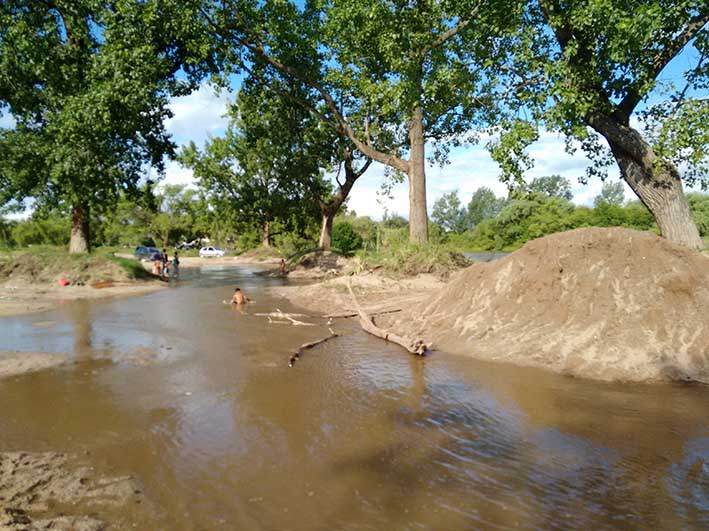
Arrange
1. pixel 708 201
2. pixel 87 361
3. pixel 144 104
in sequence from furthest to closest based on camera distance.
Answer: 1. pixel 708 201
2. pixel 144 104
3. pixel 87 361

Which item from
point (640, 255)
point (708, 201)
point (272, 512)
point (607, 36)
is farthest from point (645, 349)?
point (708, 201)

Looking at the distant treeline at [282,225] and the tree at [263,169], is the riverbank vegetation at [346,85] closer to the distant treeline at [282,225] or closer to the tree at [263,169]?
the tree at [263,169]

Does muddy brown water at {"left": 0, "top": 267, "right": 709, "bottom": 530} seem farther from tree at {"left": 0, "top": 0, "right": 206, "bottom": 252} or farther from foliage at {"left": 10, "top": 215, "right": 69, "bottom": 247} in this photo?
foliage at {"left": 10, "top": 215, "right": 69, "bottom": 247}

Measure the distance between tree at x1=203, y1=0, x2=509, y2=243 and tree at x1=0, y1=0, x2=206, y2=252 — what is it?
2.93 metres

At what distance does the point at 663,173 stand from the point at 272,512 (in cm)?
1189

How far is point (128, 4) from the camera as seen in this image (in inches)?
696

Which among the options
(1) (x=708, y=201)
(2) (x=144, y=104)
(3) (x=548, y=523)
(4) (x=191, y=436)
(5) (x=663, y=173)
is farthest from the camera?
(1) (x=708, y=201)

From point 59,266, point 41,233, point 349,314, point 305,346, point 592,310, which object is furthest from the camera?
point 41,233

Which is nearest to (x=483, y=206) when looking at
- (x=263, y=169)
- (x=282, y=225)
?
(x=282, y=225)

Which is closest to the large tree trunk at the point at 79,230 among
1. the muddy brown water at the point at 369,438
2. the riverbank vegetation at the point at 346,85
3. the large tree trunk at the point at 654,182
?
the riverbank vegetation at the point at 346,85

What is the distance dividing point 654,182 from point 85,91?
1913cm

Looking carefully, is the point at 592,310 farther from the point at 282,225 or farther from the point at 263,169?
the point at 282,225

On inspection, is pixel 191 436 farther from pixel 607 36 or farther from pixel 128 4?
pixel 128 4

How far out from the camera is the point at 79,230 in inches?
890
